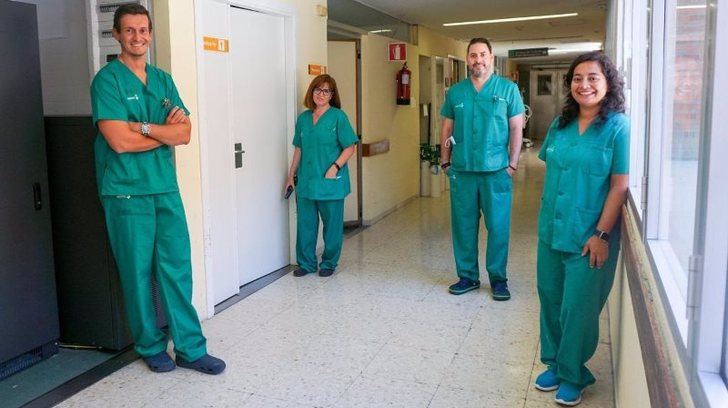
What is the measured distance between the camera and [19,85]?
2836 mm

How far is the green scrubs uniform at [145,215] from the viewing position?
Result: 2682 millimetres

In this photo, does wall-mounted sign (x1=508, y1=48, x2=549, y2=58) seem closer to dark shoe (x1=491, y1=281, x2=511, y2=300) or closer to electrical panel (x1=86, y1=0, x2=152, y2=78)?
dark shoe (x1=491, y1=281, x2=511, y2=300)

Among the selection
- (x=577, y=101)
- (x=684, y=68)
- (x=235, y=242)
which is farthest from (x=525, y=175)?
(x=684, y=68)

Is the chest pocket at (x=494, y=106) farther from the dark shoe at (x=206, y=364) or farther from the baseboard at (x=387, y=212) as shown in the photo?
A: the baseboard at (x=387, y=212)

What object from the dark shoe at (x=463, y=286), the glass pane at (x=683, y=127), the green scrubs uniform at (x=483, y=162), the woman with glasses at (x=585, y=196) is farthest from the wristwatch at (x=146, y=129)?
the dark shoe at (x=463, y=286)

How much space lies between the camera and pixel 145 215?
2.72 metres

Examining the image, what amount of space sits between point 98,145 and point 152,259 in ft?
1.81

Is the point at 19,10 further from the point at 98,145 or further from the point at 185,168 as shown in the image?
the point at 185,168

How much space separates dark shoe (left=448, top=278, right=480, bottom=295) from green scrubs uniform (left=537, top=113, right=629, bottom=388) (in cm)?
150

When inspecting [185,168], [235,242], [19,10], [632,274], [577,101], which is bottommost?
[235,242]

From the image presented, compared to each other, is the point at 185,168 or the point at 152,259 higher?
the point at 185,168

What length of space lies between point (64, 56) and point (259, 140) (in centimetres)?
132

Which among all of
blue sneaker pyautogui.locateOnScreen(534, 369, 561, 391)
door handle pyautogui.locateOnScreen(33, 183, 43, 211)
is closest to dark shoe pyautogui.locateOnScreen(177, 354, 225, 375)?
door handle pyautogui.locateOnScreen(33, 183, 43, 211)

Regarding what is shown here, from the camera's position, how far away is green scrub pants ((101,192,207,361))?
8.91 feet
